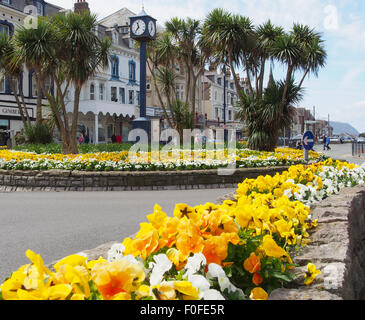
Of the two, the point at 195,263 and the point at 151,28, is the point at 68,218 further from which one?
the point at 151,28

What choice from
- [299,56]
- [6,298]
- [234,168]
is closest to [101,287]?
[6,298]

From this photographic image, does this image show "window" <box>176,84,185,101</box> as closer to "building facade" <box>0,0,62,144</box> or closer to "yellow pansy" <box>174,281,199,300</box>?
"building facade" <box>0,0,62,144</box>

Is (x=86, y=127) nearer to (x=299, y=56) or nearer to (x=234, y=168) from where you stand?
(x=299, y=56)

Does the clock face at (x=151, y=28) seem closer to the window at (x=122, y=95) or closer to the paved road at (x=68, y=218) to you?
the paved road at (x=68, y=218)

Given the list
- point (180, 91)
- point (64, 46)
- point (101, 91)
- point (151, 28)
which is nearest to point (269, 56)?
point (151, 28)

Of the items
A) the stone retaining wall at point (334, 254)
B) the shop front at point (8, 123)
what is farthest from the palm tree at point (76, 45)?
the stone retaining wall at point (334, 254)

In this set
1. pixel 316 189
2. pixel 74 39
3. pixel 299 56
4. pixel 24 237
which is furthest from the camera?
pixel 299 56

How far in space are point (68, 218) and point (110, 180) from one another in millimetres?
4924

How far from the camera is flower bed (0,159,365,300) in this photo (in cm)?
155

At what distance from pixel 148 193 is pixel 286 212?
30.6ft

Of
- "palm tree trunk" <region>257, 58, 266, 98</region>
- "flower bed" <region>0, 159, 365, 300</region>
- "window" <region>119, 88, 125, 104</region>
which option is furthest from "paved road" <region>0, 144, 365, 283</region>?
"window" <region>119, 88, 125, 104</region>

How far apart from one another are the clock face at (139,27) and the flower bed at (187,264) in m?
20.5
